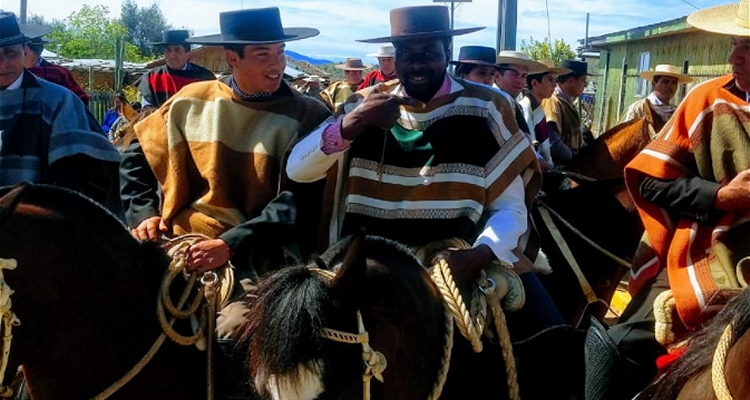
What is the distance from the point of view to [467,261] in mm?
3361

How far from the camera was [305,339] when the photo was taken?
2.39 m

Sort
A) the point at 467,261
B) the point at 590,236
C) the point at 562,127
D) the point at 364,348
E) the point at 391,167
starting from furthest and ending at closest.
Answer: the point at 562,127 → the point at 590,236 → the point at 391,167 → the point at 467,261 → the point at 364,348

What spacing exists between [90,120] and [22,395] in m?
1.77

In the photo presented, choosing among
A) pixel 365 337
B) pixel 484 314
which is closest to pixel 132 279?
pixel 365 337

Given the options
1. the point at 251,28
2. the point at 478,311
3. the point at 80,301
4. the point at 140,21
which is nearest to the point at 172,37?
the point at 251,28

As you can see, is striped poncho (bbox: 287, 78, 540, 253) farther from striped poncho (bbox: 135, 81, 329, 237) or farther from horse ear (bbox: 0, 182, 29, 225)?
horse ear (bbox: 0, 182, 29, 225)

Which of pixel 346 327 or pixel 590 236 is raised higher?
pixel 346 327

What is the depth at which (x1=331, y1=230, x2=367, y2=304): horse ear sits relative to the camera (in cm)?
252

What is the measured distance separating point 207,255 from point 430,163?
101 centimetres

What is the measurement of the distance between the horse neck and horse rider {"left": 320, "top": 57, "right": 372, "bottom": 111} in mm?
6659

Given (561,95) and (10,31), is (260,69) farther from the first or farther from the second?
(561,95)

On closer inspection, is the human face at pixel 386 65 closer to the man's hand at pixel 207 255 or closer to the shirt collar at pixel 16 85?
the shirt collar at pixel 16 85

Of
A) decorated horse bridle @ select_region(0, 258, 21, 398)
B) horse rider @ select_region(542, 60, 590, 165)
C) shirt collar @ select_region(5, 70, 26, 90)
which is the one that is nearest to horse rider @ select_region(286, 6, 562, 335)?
decorated horse bridle @ select_region(0, 258, 21, 398)

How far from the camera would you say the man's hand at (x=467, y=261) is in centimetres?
332
